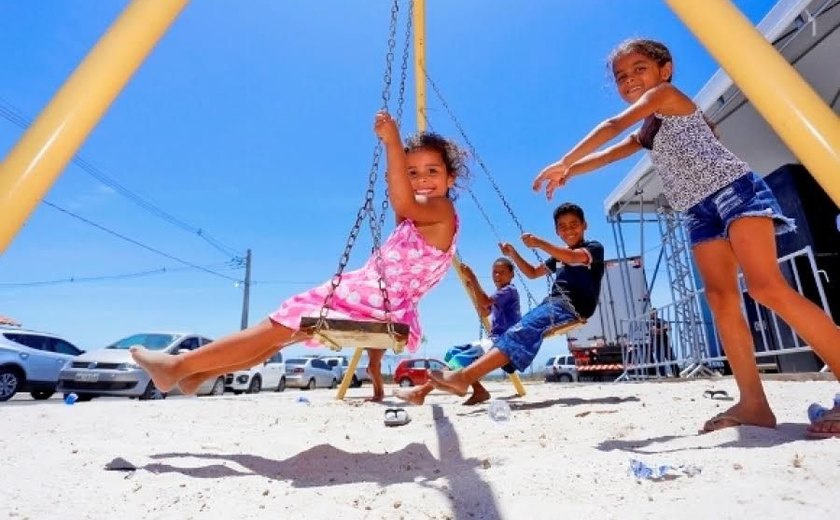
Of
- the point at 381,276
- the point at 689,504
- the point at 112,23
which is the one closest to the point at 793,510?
the point at 689,504

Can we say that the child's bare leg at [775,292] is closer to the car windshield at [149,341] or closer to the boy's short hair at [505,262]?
the boy's short hair at [505,262]

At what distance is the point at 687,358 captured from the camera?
722 centimetres

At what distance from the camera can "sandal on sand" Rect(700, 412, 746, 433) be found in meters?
1.90

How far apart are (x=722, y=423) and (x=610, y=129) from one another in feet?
4.20

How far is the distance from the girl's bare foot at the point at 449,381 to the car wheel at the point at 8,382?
10138 mm

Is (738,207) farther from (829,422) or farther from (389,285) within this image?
(389,285)

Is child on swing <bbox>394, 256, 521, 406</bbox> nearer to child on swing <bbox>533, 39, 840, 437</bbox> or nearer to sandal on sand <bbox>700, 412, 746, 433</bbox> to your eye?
child on swing <bbox>533, 39, 840, 437</bbox>

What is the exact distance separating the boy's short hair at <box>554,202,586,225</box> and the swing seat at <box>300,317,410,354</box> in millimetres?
2468

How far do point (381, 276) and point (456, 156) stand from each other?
0.99 meters

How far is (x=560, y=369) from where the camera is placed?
696 inches

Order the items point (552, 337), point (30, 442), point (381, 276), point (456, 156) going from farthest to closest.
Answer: point (552, 337) → point (456, 156) → point (30, 442) → point (381, 276)

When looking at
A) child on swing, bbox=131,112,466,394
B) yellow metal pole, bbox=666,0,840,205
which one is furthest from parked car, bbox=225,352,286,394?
→ yellow metal pole, bbox=666,0,840,205

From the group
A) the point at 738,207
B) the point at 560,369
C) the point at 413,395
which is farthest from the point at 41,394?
the point at 560,369

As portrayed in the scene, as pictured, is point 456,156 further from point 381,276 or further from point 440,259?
point 381,276
